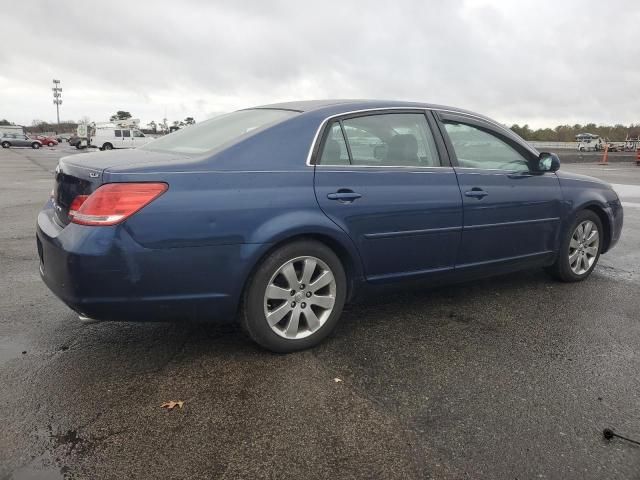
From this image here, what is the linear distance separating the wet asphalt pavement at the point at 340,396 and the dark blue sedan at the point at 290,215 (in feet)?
1.19

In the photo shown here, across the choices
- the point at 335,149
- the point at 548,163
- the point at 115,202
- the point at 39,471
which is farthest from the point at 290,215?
the point at 548,163

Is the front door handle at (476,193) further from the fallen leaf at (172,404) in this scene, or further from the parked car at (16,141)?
the parked car at (16,141)

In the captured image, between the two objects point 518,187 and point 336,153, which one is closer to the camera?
point 336,153

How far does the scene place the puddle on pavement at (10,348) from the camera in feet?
10.8

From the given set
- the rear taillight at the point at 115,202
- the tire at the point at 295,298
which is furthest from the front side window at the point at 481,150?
the rear taillight at the point at 115,202

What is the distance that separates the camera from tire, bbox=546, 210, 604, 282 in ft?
16.1

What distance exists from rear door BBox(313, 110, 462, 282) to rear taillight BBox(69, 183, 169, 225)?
996mm

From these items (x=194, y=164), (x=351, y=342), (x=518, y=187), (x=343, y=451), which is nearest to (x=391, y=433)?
(x=343, y=451)

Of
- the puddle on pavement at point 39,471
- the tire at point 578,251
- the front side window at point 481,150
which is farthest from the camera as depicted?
the tire at point 578,251

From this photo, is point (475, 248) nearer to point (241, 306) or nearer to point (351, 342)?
point (351, 342)

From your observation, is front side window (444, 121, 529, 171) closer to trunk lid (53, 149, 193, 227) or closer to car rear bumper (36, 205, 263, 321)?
car rear bumper (36, 205, 263, 321)

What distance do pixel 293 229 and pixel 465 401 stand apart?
132 cm

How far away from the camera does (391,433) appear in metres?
2.54

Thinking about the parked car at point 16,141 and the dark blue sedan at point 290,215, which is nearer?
the dark blue sedan at point 290,215
